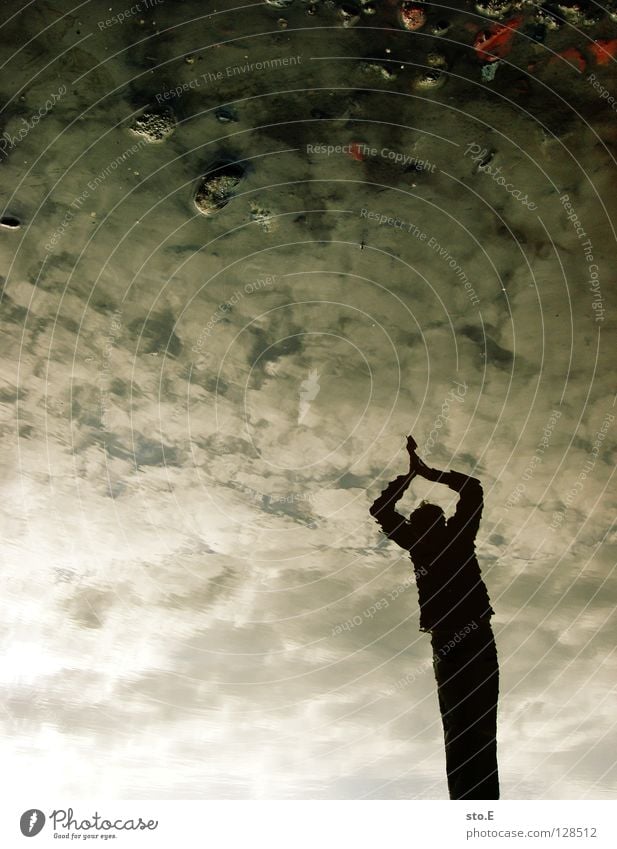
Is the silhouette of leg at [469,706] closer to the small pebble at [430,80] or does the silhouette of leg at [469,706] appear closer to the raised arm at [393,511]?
the raised arm at [393,511]

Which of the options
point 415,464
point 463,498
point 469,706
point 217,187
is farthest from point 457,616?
point 217,187

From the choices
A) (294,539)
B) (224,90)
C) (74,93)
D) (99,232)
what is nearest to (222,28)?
(224,90)

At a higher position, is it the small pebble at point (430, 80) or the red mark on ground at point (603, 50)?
the red mark on ground at point (603, 50)

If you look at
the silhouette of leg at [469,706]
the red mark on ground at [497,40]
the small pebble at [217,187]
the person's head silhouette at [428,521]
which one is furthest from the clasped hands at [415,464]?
the red mark on ground at [497,40]

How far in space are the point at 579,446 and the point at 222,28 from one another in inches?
174

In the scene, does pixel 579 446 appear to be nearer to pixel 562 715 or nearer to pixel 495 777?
pixel 562 715

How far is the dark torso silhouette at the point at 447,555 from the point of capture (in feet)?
15.0

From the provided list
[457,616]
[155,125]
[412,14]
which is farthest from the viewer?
[457,616]

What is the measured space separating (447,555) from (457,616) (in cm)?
62

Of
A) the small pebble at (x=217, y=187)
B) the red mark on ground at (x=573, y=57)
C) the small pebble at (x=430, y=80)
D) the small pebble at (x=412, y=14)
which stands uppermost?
the small pebble at (x=412, y=14)

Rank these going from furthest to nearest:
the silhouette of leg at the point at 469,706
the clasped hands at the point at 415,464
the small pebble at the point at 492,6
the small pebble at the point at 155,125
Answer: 1. the silhouette of leg at the point at 469,706
2. the clasped hands at the point at 415,464
3. the small pebble at the point at 155,125
4. the small pebble at the point at 492,6

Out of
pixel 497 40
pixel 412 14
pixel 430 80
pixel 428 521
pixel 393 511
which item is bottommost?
pixel 428 521

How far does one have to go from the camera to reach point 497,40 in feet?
12.8

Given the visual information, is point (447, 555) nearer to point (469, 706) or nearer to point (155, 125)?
point (469, 706)
